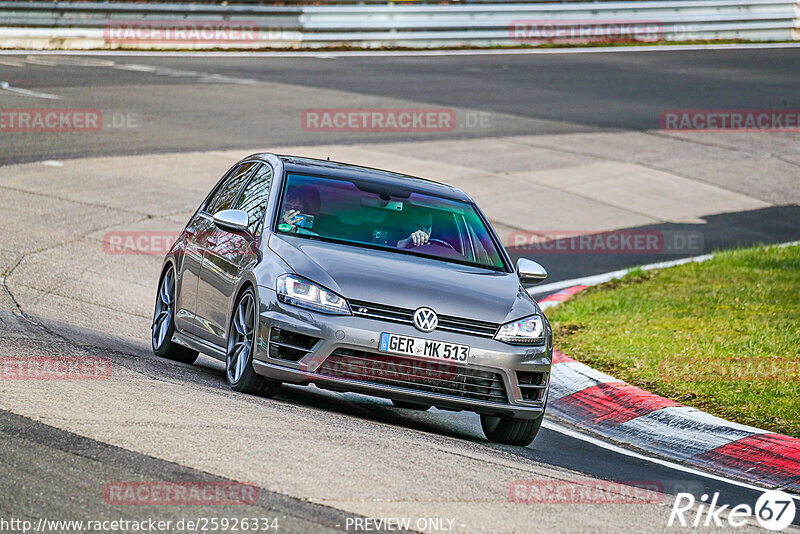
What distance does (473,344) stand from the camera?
25.1 ft

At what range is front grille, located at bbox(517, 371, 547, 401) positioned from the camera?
788cm

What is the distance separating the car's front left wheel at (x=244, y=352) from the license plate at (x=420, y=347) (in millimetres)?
844

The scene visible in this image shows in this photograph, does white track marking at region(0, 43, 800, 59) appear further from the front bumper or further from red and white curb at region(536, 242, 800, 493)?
the front bumper

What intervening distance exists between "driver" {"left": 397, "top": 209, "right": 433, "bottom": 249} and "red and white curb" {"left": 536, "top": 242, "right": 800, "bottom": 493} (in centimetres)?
188

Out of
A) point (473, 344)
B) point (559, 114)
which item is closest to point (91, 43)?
point (559, 114)

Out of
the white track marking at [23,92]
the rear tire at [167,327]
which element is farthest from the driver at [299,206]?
the white track marking at [23,92]

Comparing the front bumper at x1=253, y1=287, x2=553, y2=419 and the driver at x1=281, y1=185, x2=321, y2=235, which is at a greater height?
the driver at x1=281, y1=185, x2=321, y2=235

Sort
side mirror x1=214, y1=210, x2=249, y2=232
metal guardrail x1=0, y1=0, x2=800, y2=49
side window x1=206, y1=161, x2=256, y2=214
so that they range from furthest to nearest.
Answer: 1. metal guardrail x1=0, y1=0, x2=800, y2=49
2. side window x1=206, y1=161, x2=256, y2=214
3. side mirror x1=214, y1=210, x2=249, y2=232

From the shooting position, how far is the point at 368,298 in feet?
24.9

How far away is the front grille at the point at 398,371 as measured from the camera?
7.55m

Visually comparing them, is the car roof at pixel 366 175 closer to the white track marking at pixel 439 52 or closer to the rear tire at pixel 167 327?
the rear tire at pixel 167 327

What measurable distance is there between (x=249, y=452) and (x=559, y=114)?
20426 mm

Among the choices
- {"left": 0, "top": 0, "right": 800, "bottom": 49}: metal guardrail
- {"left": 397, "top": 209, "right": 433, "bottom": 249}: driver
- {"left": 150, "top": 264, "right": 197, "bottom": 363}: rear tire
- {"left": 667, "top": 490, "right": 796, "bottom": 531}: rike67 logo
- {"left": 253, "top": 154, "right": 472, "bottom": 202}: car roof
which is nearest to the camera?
{"left": 667, "top": 490, "right": 796, "bottom": 531}: rike67 logo

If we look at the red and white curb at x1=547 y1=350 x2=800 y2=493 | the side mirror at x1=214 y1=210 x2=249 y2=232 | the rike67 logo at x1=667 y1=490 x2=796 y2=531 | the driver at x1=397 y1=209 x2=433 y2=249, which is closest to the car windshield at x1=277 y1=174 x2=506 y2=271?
the driver at x1=397 y1=209 x2=433 y2=249
